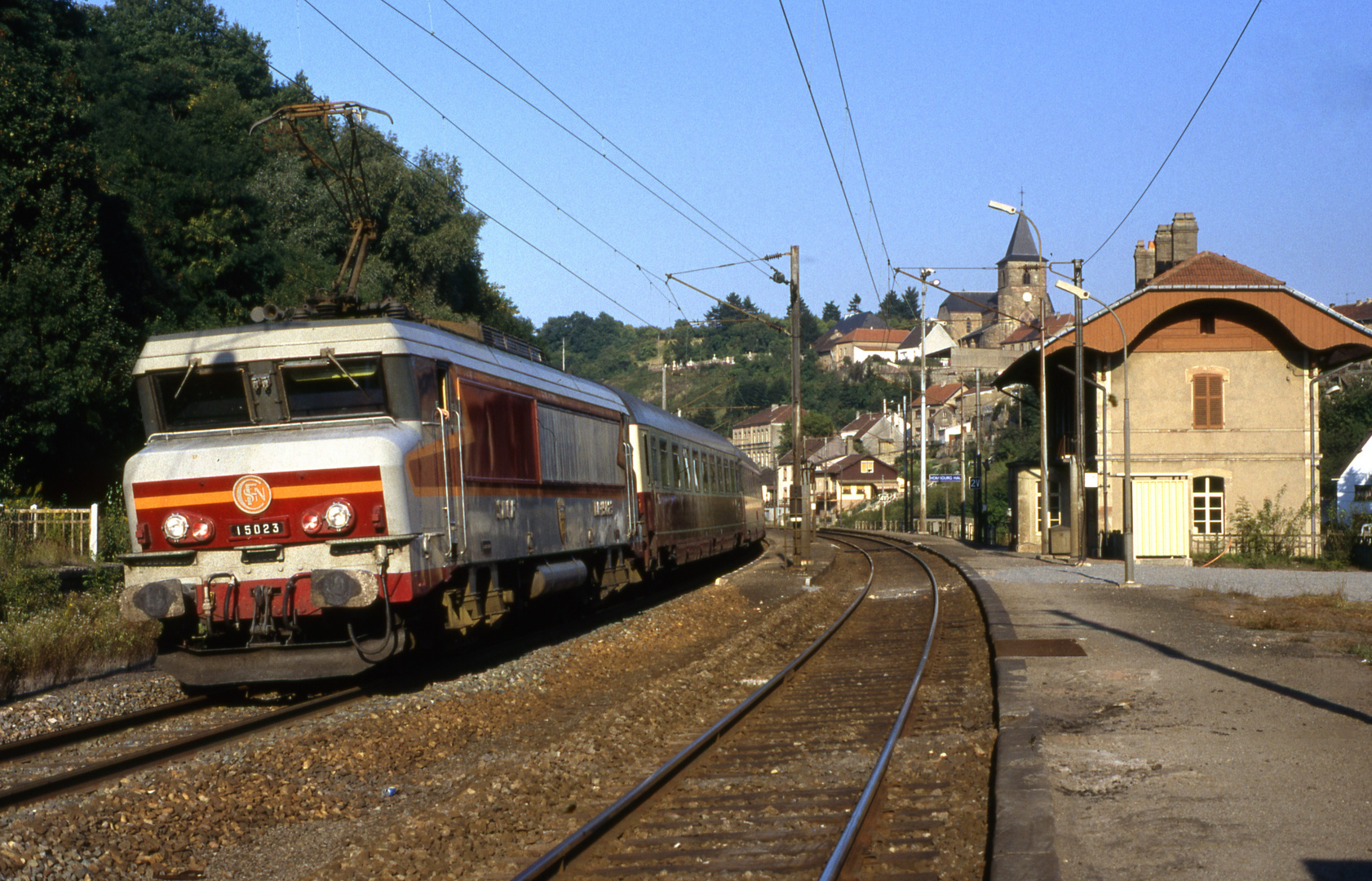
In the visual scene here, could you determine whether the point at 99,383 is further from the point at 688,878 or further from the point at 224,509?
the point at 688,878

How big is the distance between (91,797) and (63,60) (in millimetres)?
37491

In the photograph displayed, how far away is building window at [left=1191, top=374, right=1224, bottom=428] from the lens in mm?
38344

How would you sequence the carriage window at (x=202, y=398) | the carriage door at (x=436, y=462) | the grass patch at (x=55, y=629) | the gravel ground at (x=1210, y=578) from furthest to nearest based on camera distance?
the gravel ground at (x=1210, y=578)
the grass patch at (x=55, y=629)
the carriage window at (x=202, y=398)
the carriage door at (x=436, y=462)

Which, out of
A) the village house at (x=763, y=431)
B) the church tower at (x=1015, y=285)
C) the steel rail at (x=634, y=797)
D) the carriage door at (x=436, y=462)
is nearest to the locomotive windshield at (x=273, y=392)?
→ the carriage door at (x=436, y=462)

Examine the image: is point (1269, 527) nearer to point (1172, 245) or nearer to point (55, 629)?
point (1172, 245)

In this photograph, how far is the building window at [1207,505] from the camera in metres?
38.3

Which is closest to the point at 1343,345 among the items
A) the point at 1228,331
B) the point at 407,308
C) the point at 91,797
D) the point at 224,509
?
the point at 1228,331

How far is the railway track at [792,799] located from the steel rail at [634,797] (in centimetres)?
1

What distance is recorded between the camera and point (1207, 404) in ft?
126

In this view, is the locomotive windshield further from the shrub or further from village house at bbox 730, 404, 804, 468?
village house at bbox 730, 404, 804, 468

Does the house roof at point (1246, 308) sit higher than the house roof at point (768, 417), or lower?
lower

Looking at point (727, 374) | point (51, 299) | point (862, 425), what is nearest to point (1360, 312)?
point (862, 425)

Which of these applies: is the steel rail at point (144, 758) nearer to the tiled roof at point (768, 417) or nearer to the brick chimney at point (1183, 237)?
the brick chimney at point (1183, 237)

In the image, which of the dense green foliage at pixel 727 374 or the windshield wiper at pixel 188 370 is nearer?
the windshield wiper at pixel 188 370
